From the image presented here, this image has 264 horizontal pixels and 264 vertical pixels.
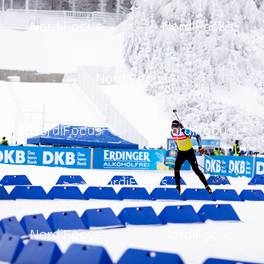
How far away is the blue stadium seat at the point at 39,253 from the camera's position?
7.05 metres

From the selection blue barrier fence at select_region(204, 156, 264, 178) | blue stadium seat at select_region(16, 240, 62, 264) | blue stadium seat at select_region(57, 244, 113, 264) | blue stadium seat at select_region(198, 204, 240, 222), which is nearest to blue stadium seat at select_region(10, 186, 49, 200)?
blue stadium seat at select_region(198, 204, 240, 222)

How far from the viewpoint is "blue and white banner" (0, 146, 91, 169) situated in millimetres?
23312

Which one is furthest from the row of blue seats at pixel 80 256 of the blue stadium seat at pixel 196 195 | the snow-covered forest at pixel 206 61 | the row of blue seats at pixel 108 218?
the snow-covered forest at pixel 206 61

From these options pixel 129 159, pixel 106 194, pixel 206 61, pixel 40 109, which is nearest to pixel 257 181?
pixel 129 159

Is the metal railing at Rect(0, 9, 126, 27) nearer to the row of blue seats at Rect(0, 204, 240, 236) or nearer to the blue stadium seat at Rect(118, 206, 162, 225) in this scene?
the row of blue seats at Rect(0, 204, 240, 236)

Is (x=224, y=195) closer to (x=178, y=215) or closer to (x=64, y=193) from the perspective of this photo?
(x=64, y=193)

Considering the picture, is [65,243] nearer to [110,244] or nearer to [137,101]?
[110,244]

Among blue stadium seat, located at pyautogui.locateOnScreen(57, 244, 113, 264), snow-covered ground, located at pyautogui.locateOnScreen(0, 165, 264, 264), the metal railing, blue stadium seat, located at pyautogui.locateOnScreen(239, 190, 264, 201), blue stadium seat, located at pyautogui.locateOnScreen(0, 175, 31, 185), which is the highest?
the metal railing

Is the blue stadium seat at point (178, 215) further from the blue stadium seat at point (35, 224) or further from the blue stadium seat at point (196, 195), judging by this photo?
the blue stadium seat at point (196, 195)

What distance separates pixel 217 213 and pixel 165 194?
9.01ft

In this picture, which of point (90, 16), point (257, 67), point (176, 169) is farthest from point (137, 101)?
point (176, 169)

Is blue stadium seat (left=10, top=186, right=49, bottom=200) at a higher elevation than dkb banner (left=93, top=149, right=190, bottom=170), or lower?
higher

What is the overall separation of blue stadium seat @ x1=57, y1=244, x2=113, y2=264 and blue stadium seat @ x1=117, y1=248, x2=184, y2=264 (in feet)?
0.67

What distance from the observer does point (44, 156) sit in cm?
2341
